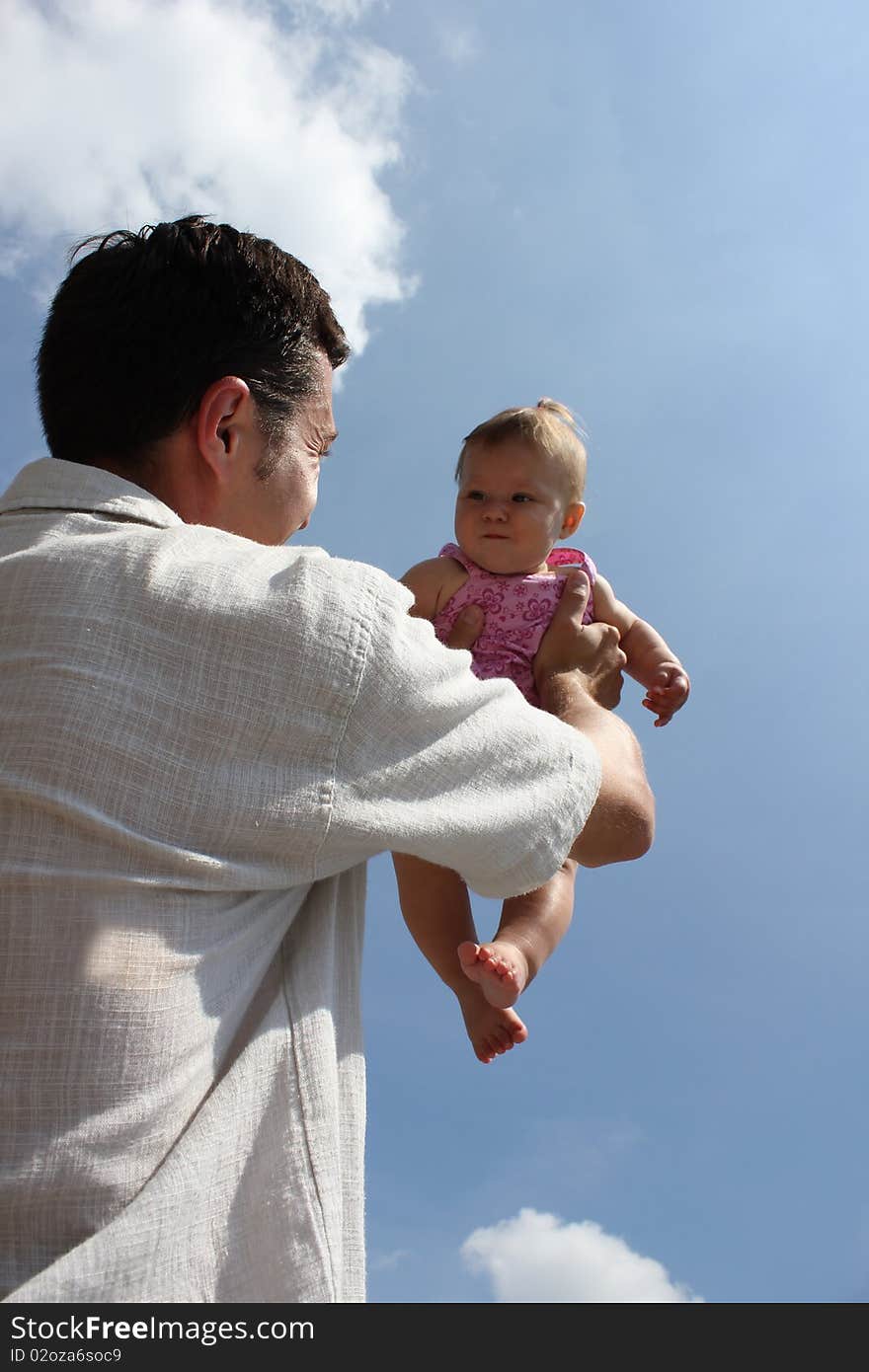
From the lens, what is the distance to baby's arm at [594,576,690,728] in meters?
4.65

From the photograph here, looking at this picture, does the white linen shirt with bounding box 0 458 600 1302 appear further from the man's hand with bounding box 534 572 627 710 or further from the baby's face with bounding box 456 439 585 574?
the baby's face with bounding box 456 439 585 574

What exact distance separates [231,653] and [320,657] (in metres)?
0.16

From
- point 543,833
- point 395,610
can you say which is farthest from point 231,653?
point 543,833

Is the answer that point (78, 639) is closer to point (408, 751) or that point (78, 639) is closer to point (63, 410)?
point (408, 751)

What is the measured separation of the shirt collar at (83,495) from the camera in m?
2.51

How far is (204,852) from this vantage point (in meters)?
2.14

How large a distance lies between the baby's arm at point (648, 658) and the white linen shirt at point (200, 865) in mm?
2347

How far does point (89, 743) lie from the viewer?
2.08m

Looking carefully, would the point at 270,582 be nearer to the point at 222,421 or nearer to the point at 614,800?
the point at 222,421

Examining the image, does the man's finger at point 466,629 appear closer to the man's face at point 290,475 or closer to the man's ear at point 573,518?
the man's ear at point 573,518

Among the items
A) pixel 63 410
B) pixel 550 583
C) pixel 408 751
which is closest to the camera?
pixel 408 751

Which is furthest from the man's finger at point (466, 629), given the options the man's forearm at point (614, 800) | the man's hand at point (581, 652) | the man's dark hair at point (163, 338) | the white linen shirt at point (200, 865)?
the white linen shirt at point (200, 865)

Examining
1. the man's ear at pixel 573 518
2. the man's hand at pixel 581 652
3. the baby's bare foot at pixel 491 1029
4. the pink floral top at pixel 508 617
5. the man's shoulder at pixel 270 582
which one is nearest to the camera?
the man's shoulder at pixel 270 582

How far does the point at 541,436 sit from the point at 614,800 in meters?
2.10
